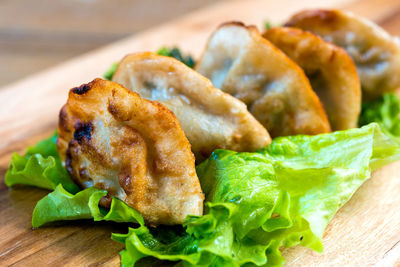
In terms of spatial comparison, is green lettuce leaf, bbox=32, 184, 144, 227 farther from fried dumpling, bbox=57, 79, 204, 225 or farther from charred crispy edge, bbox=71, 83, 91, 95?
charred crispy edge, bbox=71, 83, 91, 95

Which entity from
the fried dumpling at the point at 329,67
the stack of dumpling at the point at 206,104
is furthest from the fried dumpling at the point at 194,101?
the fried dumpling at the point at 329,67

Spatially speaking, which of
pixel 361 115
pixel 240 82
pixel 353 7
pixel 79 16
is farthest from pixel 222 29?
pixel 79 16

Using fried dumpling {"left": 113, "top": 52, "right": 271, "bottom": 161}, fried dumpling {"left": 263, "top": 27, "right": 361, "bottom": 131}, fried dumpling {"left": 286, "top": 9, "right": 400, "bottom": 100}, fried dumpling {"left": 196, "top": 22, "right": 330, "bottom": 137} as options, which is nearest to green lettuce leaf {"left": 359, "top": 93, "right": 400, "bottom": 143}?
fried dumpling {"left": 286, "top": 9, "right": 400, "bottom": 100}

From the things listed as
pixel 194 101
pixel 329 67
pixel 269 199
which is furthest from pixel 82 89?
pixel 329 67

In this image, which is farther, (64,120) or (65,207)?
(64,120)

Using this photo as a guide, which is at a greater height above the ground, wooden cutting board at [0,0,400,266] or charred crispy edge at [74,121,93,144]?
charred crispy edge at [74,121,93,144]

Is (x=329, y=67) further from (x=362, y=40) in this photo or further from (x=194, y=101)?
(x=194, y=101)
